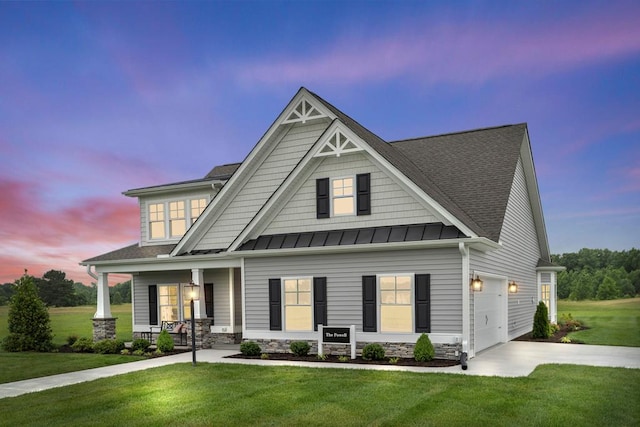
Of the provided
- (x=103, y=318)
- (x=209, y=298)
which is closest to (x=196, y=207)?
(x=209, y=298)

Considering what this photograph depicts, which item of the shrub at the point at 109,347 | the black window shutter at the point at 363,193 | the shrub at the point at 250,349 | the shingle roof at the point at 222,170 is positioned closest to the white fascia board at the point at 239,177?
the black window shutter at the point at 363,193

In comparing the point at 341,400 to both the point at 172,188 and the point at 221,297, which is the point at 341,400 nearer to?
the point at 221,297

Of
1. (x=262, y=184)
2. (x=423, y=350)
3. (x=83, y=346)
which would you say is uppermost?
(x=262, y=184)

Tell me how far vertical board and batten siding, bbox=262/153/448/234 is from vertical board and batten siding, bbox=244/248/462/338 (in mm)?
985

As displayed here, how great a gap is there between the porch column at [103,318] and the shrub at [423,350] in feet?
42.7

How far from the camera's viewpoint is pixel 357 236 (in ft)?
49.6

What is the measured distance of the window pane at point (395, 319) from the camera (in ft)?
47.1

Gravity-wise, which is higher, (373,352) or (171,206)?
(171,206)

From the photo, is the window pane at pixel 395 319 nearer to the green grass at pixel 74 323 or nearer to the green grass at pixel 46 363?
the green grass at pixel 46 363

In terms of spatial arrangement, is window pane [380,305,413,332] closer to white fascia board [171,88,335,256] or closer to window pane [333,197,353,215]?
window pane [333,197,353,215]

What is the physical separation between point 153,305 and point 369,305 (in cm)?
1051

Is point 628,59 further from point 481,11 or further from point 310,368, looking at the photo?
point 310,368

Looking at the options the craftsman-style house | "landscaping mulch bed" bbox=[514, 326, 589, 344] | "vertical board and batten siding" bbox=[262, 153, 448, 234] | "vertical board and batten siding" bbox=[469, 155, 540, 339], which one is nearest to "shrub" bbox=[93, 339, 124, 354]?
the craftsman-style house

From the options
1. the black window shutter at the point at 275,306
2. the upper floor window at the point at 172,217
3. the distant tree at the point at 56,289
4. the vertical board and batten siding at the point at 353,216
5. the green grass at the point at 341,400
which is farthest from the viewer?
the distant tree at the point at 56,289
